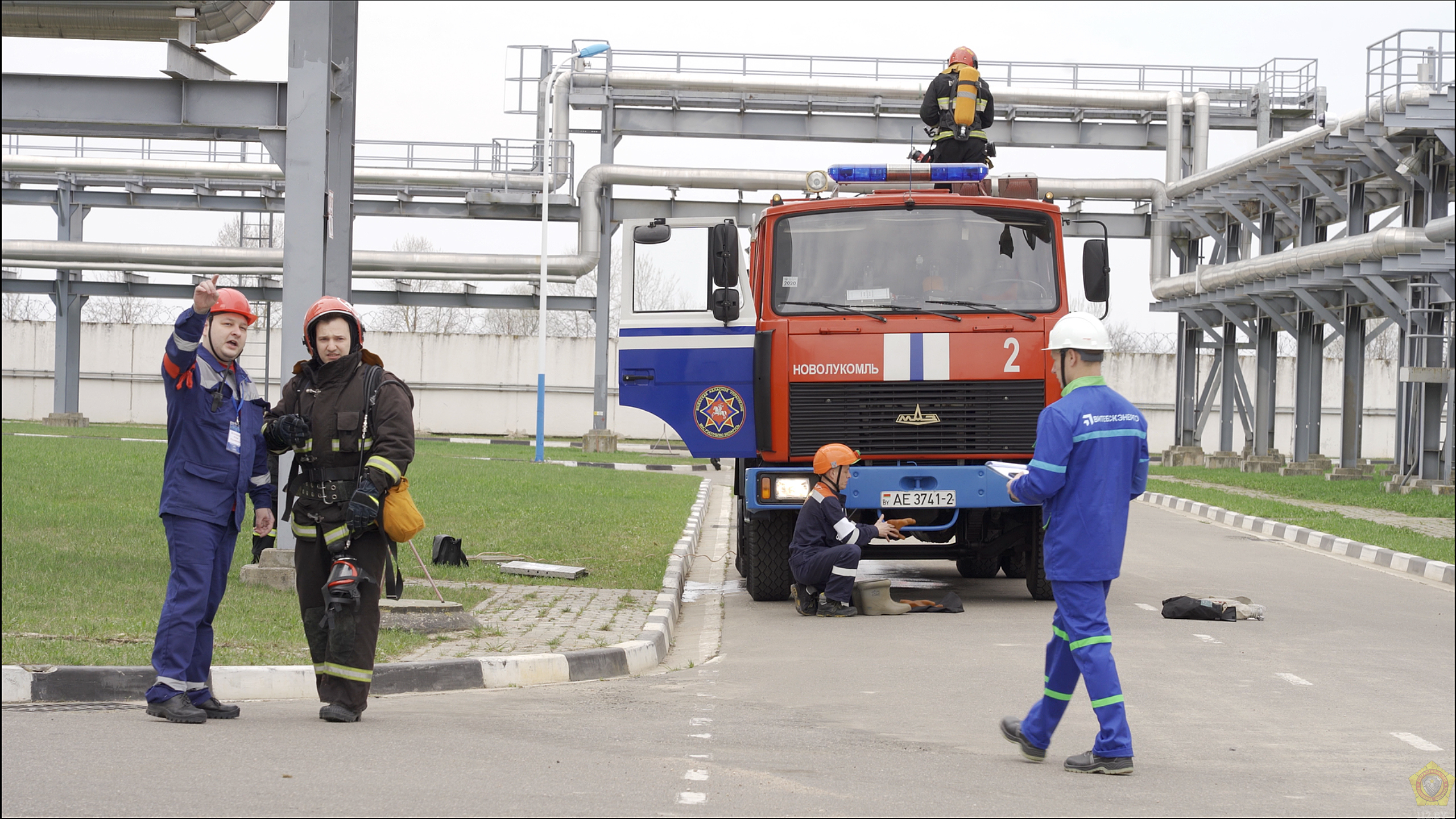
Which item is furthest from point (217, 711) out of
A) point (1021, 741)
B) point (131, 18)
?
point (131, 18)

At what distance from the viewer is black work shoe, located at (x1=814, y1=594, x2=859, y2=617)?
1109cm

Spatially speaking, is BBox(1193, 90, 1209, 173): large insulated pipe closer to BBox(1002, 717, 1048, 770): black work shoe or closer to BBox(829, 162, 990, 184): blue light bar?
BBox(829, 162, 990, 184): blue light bar

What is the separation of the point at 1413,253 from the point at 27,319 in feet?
159

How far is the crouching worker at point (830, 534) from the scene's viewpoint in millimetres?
10695

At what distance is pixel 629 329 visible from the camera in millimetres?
11906

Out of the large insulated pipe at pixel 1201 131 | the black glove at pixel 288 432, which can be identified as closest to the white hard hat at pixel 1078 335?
the black glove at pixel 288 432

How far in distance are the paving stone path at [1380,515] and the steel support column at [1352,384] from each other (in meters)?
5.51

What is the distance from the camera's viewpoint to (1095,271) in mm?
11250

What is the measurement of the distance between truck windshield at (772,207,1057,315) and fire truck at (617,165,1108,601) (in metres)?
0.01

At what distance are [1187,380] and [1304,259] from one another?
581 inches

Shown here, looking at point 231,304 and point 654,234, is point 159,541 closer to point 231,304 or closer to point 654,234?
point 654,234

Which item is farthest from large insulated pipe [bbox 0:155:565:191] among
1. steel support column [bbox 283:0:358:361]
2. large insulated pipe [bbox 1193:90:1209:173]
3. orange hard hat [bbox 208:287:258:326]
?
orange hard hat [bbox 208:287:258:326]

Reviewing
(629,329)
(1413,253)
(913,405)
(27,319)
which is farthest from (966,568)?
(27,319)

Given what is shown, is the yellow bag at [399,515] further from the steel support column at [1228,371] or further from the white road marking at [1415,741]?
the steel support column at [1228,371]
